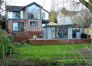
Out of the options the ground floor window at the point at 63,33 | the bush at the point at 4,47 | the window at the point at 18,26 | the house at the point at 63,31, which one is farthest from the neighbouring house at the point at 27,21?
the bush at the point at 4,47

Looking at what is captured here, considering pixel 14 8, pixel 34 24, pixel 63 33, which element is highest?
pixel 14 8

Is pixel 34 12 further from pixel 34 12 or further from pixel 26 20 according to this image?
pixel 26 20

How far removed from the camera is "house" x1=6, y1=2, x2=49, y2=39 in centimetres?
6531

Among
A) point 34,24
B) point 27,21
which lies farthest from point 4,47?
point 27,21

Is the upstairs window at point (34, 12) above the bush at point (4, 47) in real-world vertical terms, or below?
above

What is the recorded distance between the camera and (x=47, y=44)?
1864 inches

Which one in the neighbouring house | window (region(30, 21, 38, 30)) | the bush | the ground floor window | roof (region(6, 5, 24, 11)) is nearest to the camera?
the bush

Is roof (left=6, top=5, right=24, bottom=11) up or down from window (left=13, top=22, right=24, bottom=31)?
up

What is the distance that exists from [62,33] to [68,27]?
1.44 metres

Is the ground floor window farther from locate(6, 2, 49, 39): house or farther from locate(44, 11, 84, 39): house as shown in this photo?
locate(6, 2, 49, 39): house

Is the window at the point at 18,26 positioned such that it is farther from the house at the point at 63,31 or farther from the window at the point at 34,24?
the house at the point at 63,31

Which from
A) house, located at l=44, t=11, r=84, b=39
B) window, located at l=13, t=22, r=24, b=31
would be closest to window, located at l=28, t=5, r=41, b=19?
window, located at l=13, t=22, r=24, b=31

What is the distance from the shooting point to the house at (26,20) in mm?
65312

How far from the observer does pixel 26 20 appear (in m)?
66.3
